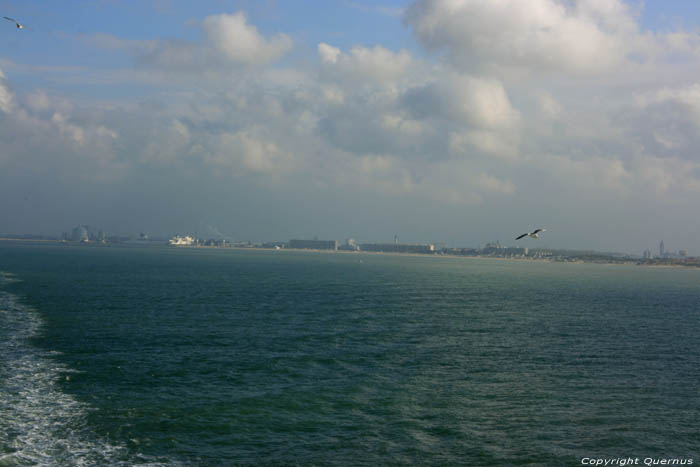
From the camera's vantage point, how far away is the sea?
2338 centimetres

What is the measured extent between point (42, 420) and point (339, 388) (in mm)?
15480

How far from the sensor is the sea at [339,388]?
23.4m

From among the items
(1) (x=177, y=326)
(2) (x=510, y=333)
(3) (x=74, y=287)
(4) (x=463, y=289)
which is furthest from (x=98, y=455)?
(4) (x=463, y=289)

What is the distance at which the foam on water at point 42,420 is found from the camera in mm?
21766

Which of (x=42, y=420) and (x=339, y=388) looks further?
(x=339, y=388)

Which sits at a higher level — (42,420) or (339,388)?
(339,388)

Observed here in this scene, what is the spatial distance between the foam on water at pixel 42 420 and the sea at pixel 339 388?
10 centimetres

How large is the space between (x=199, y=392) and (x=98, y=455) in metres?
8.91

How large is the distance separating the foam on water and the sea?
10 centimetres

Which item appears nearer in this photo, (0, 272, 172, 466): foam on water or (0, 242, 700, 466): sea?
(0, 272, 172, 466): foam on water

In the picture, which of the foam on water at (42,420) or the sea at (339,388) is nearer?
the foam on water at (42,420)

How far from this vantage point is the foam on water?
2177 centimetres

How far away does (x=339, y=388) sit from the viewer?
105 feet

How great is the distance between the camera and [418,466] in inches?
857
